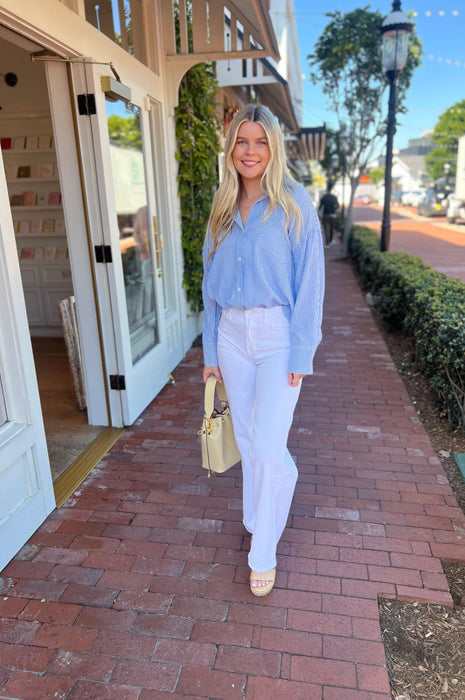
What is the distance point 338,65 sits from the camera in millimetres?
11992

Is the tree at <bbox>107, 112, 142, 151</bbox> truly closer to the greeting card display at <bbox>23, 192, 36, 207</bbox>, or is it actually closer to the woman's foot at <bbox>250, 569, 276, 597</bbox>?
the greeting card display at <bbox>23, 192, 36, 207</bbox>

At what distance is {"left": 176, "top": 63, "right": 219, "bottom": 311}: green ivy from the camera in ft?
17.0

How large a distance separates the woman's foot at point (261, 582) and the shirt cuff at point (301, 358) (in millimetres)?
916

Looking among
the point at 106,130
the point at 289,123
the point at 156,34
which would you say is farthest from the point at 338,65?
the point at 106,130

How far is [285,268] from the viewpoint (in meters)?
2.03

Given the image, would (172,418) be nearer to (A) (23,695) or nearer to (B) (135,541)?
(B) (135,541)

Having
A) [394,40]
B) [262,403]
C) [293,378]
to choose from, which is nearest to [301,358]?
[293,378]

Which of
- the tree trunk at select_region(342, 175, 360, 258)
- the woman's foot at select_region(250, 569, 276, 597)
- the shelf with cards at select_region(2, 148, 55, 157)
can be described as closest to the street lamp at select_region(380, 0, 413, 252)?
the shelf with cards at select_region(2, 148, 55, 157)

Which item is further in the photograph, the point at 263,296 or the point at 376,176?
the point at 376,176

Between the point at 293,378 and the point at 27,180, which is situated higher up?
the point at 27,180

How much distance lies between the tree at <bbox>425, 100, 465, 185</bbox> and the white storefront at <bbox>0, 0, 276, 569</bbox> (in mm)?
53795

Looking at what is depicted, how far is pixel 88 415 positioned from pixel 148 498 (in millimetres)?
1149

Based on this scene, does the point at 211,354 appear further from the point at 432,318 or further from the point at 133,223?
the point at 432,318

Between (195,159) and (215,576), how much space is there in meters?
4.24
